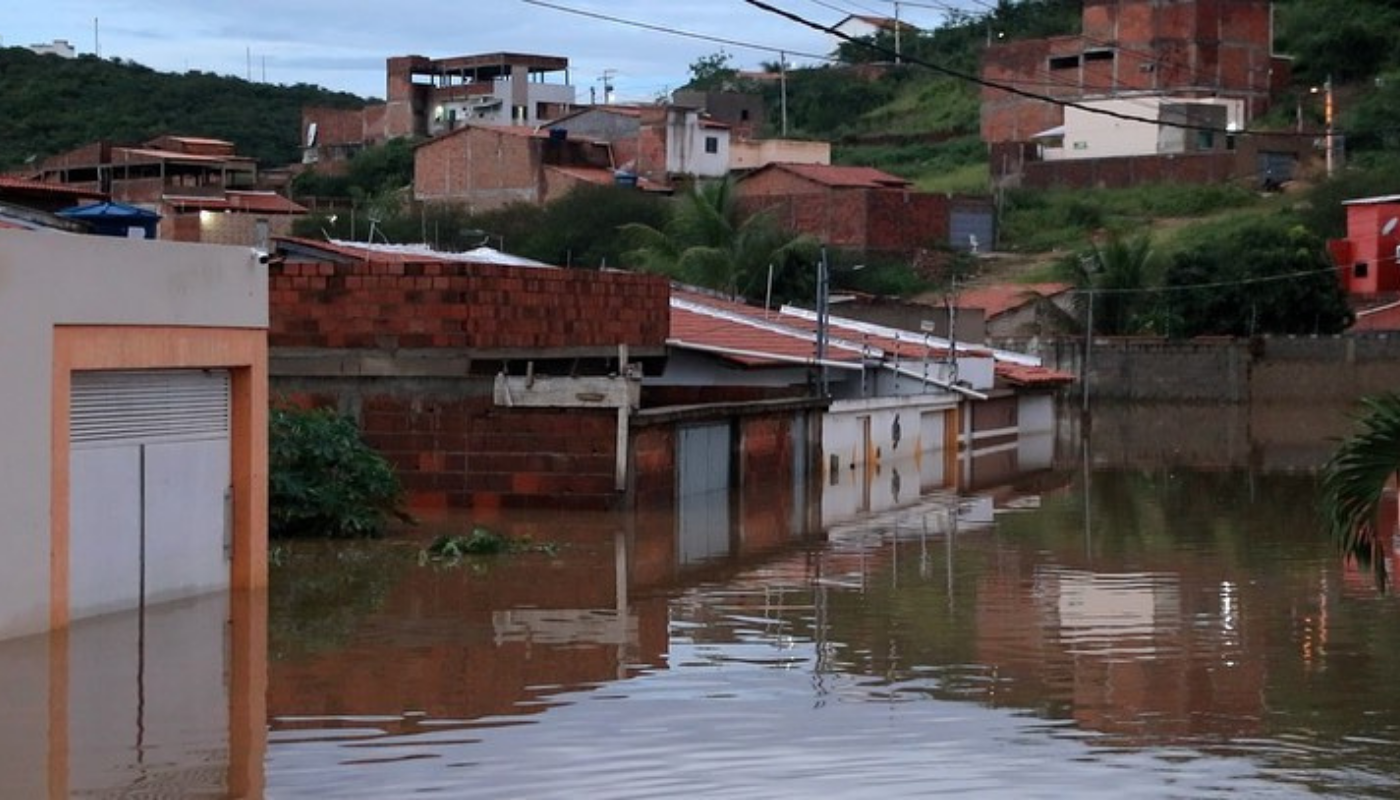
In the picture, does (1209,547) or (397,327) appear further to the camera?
(397,327)

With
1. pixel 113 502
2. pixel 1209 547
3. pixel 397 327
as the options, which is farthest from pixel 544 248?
pixel 113 502

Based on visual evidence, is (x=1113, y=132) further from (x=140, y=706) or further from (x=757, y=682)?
(x=140, y=706)

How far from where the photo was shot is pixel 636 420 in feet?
97.3

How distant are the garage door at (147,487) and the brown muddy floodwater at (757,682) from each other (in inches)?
19.2

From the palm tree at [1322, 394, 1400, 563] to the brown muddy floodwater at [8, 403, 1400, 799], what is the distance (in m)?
1.16

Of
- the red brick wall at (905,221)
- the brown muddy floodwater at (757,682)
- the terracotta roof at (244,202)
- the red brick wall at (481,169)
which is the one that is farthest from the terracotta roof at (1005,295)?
the brown muddy floodwater at (757,682)

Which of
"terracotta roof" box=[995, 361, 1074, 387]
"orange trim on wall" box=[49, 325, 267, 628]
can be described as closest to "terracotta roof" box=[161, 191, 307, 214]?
"terracotta roof" box=[995, 361, 1074, 387]

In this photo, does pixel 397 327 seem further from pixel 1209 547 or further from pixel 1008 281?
pixel 1008 281

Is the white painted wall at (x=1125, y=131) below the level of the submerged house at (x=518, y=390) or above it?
above

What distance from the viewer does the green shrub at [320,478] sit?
24953 mm

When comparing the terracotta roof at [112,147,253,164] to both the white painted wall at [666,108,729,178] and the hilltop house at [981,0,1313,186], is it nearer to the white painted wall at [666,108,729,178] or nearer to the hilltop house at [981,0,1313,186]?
the white painted wall at [666,108,729,178]

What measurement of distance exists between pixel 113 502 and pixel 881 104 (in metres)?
101

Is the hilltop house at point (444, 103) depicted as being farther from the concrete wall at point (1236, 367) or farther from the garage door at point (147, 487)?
the garage door at point (147, 487)

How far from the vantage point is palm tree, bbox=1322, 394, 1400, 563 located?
1291cm
